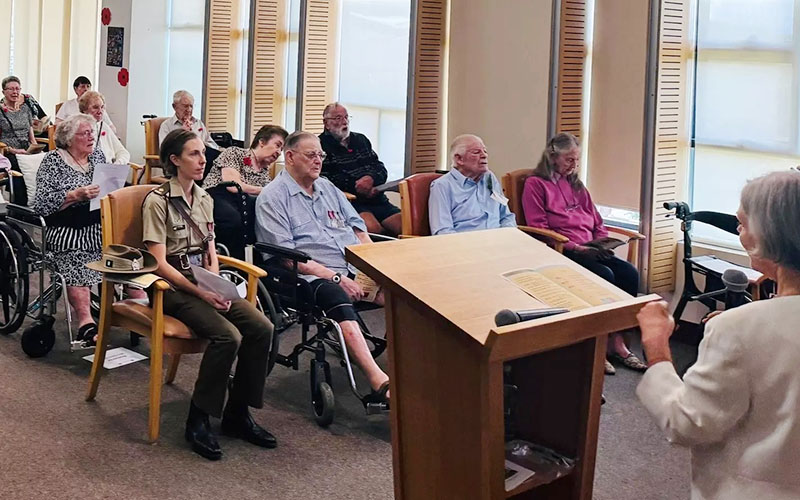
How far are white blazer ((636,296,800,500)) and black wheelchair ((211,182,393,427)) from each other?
2340mm

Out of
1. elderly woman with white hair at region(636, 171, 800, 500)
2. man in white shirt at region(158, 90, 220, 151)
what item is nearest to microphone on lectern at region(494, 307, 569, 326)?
elderly woman with white hair at region(636, 171, 800, 500)

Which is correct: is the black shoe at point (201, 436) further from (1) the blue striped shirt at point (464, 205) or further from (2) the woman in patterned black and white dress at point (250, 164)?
(1) the blue striped shirt at point (464, 205)

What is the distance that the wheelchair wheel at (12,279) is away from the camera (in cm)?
513

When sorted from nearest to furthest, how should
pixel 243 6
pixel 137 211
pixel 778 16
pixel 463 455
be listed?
pixel 463 455 → pixel 137 211 → pixel 778 16 → pixel 243 6

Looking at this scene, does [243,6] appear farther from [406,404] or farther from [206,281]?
[406,404]

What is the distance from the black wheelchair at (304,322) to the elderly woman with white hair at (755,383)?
233 cm

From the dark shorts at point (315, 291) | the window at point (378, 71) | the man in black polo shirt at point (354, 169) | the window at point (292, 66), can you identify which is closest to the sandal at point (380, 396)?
the dark shorts at point (315, 291)

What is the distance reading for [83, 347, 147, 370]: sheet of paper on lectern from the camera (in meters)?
5.00

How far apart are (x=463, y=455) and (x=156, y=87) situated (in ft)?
32.2

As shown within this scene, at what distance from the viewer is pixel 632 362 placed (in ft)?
17.5

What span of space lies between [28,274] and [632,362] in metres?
3.27

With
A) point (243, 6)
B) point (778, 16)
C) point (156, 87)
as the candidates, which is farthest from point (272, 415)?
point (156, 87)

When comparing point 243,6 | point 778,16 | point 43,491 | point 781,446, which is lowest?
point 43,491

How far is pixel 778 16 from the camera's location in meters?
5.41
